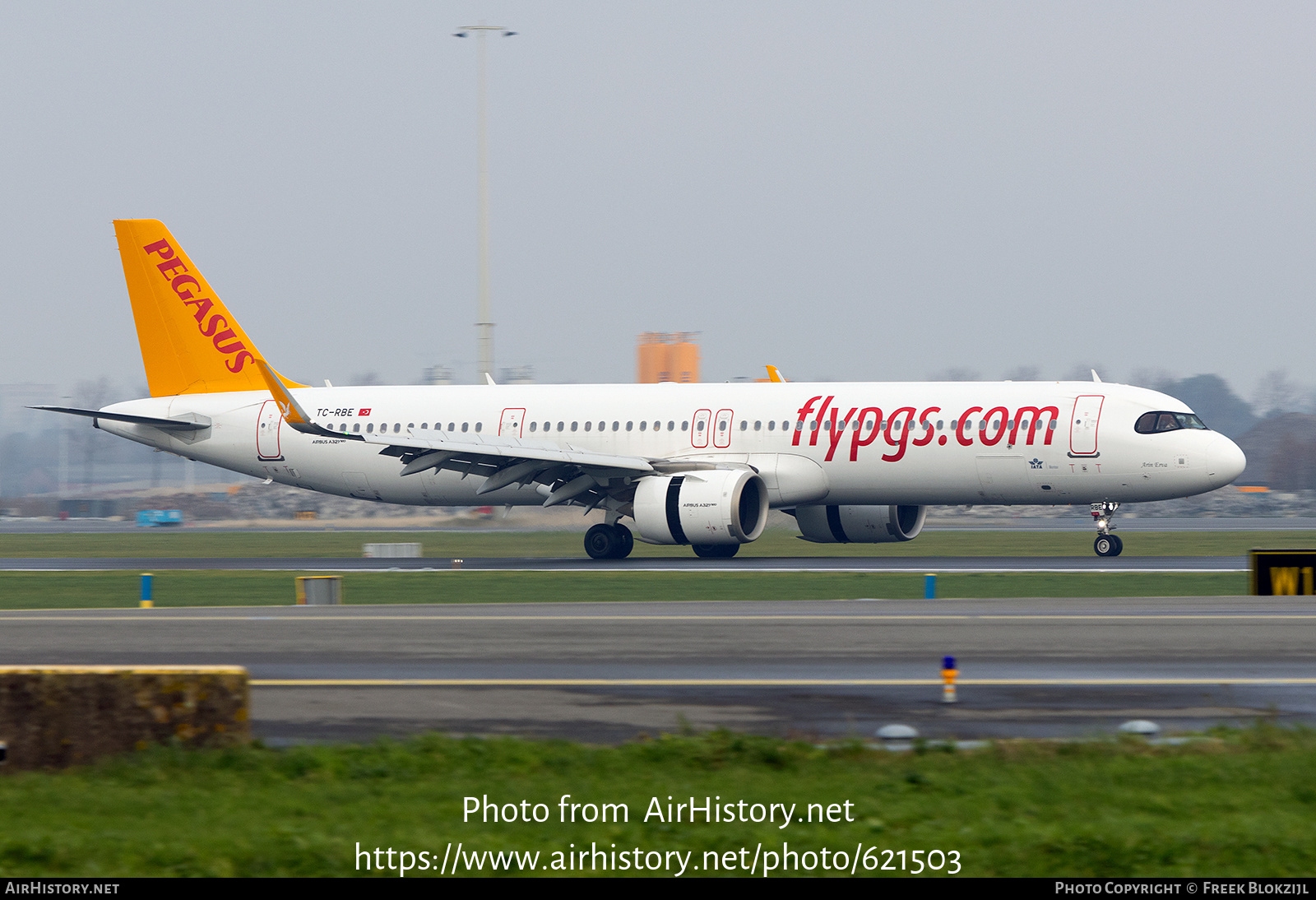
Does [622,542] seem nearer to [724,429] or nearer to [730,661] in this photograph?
[724,429]

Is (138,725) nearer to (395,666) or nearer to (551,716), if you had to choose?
(551,716)

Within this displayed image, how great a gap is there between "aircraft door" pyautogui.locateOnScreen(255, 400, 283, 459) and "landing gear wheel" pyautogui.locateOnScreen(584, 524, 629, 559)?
31.1ft

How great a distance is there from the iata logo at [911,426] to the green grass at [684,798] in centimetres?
2268

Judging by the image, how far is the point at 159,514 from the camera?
7762cm

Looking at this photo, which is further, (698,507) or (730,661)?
(698,507)

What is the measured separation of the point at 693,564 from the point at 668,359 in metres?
48.1

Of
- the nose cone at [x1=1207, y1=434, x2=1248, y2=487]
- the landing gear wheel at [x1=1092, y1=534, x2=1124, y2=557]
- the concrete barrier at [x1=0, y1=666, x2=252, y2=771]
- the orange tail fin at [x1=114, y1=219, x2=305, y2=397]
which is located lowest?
the landing gear wheel at [x1=1092, y1=534, x2=1124, y2=557]

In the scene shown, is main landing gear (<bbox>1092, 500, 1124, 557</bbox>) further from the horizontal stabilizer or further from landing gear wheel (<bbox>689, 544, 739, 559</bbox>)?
the horizontal stabilizer

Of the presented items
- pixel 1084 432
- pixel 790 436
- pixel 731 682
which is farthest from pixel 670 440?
pixel 731 682

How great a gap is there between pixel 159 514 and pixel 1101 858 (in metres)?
76.0

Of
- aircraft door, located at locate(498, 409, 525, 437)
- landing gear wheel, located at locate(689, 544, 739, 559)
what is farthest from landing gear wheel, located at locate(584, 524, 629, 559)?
aircraft door, located at locate(498, 409, 525, 437)

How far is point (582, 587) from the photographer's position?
86.0 ft

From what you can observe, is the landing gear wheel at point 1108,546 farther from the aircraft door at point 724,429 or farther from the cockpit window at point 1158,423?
the aircraft door at point 724,429

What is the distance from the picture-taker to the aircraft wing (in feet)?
110
